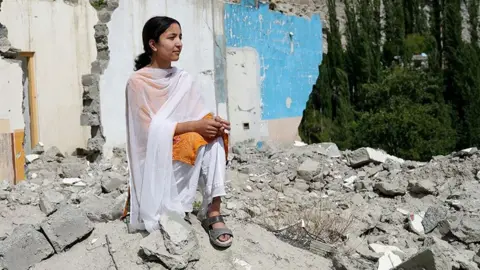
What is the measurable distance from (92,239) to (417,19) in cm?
1158

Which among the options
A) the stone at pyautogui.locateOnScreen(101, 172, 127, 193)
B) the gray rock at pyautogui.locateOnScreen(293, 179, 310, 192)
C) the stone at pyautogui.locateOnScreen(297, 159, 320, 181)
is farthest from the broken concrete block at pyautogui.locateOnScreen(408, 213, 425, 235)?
the stone at pyautogui.locateOnScreen(101, 172, 127, 193)

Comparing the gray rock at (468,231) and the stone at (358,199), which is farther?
the stone at (358,199)

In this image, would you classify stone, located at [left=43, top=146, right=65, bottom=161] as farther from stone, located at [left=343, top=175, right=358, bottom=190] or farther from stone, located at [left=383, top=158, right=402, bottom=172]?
stone, located at [left=383, top=158, right=402, bottom=172]

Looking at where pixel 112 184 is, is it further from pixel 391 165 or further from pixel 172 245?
pixel 391 165

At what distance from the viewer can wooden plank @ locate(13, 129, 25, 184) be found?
638 cm

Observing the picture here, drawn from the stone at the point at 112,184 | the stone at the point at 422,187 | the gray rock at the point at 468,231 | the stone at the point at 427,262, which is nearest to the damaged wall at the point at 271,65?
the stone at the point at 112,184

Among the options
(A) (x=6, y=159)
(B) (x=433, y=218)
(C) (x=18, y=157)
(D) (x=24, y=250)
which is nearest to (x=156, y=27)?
(D) (x=24, y=250)

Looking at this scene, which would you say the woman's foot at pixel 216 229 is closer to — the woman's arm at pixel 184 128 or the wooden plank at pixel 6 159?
the woman's arm at pixel 184 128

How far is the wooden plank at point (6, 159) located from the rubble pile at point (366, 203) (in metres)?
2.54

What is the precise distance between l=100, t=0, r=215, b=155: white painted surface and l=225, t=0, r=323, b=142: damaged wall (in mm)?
1211

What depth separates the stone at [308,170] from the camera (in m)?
6.21

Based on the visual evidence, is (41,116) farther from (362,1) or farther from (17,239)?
(362,1)

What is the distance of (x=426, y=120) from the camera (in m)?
10.0

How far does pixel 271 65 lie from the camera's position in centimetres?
1120
